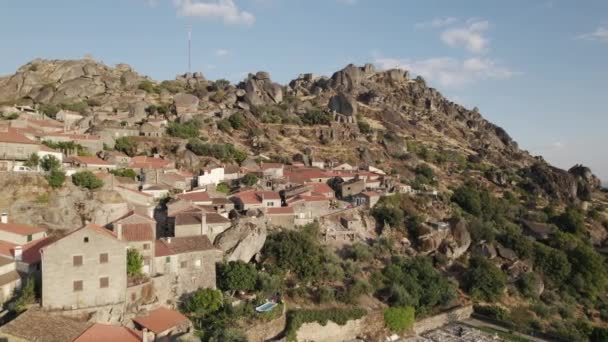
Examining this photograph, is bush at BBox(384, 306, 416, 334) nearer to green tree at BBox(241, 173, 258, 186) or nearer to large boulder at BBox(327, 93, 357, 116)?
green tree at BBox(241, 173, 258, 186)

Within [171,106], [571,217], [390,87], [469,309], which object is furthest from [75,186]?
[390,87]

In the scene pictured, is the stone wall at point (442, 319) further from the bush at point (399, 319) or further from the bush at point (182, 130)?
the bush at point (182, 130)

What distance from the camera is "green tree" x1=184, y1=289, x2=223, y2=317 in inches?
1148

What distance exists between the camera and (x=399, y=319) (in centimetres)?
3734

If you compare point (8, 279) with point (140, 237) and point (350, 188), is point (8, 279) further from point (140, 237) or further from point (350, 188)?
point (350, 188)

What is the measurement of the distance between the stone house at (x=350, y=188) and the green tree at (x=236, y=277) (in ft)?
91.4

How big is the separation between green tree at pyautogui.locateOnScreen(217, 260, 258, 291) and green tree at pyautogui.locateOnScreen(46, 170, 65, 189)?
53.1 ft

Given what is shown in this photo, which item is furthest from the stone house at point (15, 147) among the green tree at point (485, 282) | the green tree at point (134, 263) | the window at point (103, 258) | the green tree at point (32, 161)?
the green tree at point (485, 282)

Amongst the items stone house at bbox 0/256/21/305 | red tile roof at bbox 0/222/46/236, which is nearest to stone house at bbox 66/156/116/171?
red tile roof at bbox 0/222/46/236

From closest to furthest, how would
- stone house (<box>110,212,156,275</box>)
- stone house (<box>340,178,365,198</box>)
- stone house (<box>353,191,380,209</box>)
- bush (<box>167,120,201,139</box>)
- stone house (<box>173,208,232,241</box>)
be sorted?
stone house (<box>110,212,156,275</box>)
stone house (<box>173,208,232,241</box>)
stone house (<box>353,191,380,209</box>)
stone house (<box>340,178,365,198</box>)
bush (<box>167,120,201,139</box>)

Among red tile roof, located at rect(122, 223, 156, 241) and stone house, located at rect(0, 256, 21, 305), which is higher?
red tile roof, located at rect(122, 223, 156, 241)

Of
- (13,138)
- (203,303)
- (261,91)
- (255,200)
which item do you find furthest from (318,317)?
(261,91)

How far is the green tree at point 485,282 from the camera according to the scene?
46531 mm

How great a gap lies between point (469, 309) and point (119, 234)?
33.6 metres
